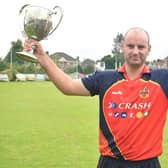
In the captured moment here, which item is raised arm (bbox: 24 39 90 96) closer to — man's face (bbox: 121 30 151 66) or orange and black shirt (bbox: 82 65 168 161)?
orange and black shirt (bbox: 82 65 168 161)

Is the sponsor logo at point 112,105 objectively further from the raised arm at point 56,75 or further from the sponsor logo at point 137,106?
the raised arm at point 56,75

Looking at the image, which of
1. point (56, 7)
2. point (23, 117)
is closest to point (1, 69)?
point (23, 117)

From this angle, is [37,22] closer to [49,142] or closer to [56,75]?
[56,75]

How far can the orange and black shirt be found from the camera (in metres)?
2.91

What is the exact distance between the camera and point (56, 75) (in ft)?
10.2

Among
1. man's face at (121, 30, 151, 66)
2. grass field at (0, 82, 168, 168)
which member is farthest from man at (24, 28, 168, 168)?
grass field at (0, 82, 168, 168)

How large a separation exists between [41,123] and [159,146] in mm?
7610

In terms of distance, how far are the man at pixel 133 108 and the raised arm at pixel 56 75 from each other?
0.02m

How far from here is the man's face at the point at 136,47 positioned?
9.45ft

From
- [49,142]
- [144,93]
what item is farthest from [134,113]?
[49,142]

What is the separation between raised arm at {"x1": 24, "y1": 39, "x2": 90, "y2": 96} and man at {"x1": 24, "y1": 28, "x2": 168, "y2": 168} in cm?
2

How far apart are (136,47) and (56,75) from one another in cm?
65

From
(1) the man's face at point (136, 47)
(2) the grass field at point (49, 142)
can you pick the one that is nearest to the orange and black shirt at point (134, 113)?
(1) the man's face at point (136, 47)

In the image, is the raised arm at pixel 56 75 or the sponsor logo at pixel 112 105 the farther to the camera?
the raised arm at pixel 56 75
